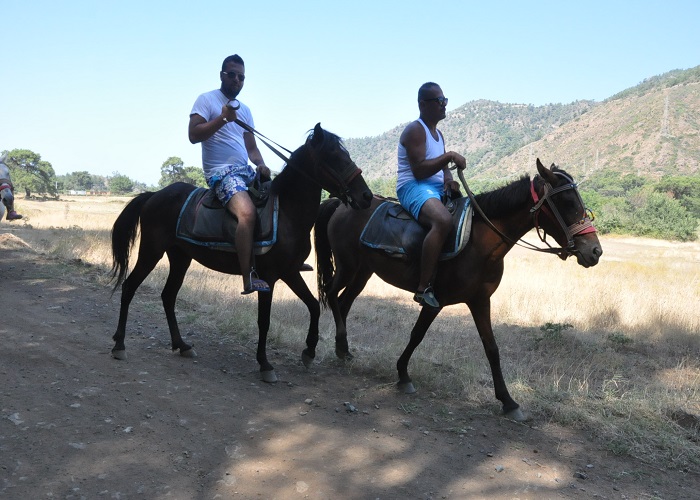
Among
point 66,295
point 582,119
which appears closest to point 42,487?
point 66,295

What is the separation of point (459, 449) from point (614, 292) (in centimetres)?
1110

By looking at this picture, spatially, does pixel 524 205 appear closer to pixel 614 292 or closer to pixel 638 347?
pixel 638 347

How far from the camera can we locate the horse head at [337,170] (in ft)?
18.2

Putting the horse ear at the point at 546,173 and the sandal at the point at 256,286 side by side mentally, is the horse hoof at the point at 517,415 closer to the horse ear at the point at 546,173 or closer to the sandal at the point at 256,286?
the horse ear at the point at 546,173

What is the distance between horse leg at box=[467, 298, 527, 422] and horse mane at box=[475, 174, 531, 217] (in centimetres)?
88

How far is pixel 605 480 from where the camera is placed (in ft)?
13.5

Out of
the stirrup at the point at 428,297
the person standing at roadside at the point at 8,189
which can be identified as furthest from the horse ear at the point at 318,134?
the person standing at roadside at the point at 8,189

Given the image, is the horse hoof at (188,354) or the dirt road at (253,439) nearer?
the dirt road at (253,439)

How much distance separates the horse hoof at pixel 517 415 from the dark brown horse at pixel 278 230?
224 centimetres

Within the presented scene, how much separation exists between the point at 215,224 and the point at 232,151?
841 millimetres

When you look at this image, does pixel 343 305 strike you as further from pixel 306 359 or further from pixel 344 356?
pixel 306 359

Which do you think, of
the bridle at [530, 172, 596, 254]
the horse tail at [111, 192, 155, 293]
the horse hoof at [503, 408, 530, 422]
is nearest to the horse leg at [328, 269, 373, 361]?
the horse hoof at [503, 408, 530, 422]

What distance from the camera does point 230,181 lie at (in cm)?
601

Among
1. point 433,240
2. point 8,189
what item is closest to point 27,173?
point 8,189
